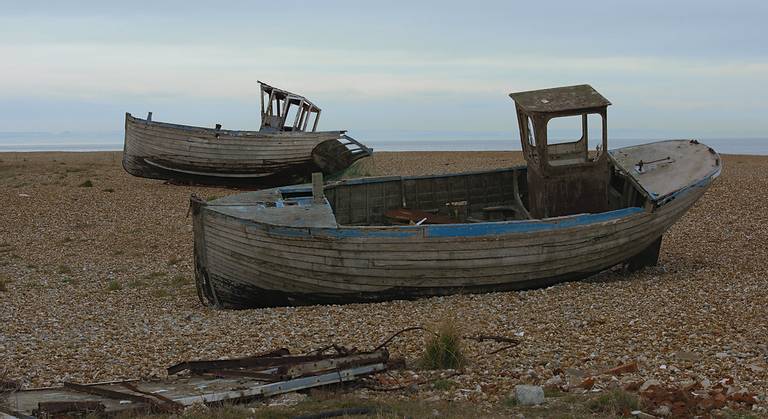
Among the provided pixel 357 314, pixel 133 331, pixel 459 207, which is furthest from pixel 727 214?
pixel 133 331

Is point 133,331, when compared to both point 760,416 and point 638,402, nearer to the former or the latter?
point 638,402

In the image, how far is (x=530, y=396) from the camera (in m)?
6.73

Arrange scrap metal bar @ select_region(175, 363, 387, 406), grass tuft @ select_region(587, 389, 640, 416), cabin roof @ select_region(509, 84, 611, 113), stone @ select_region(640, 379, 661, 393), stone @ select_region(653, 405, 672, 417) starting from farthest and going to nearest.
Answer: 1. cabin roof @ select_region(509, 84, 611, 113)
2. stone @ select_region(640, 379, 661, 393)
3. scrap metal bar @ select_region(175, 363, 387, 406)
4. grass tuft @ select_region(587, 389, 640, 416)
5. stone @ select_region(653, 405, 672, 417)

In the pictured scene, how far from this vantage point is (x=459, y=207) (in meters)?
14.5

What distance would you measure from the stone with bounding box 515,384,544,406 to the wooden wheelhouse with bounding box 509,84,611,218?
259 inches

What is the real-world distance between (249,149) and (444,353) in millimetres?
18830

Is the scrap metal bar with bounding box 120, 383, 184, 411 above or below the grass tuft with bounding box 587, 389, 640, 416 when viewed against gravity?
above

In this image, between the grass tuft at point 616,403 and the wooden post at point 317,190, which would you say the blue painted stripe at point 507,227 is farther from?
the grass tuft at point 616,403

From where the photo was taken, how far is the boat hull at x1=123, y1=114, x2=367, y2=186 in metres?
25.8

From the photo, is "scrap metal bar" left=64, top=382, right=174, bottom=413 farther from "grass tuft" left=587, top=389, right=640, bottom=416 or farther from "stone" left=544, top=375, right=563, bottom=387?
"grass tuft" left=587, top=389, right=640, bottom=416

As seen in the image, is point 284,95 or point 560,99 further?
point 284,95

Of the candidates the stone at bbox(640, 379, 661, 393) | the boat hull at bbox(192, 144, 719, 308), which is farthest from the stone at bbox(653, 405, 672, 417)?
the boat hull at bbox(192, 144, 719, 308)

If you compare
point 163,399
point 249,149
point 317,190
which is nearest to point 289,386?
point 163,399

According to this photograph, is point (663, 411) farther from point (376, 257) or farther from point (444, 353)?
point (376, 257)
